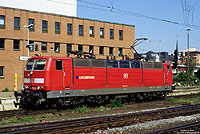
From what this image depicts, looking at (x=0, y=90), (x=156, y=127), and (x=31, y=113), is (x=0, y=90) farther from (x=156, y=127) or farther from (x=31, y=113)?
(x=156, y=127)

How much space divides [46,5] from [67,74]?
28416 mm

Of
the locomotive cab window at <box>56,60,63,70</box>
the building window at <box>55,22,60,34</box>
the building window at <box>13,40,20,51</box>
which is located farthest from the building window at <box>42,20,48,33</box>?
the locomotive cab window at <box>56,60,63,70</box>

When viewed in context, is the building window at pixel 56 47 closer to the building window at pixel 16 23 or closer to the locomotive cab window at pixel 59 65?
the building window at pixel 16 23

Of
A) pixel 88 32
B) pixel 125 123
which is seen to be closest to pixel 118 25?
pixel 88 32

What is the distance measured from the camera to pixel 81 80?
59.5 ft

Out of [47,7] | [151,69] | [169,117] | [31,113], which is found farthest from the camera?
[47,7]

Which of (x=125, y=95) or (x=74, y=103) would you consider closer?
(x=74, y=103)

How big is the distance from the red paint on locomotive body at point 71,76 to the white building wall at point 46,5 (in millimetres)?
25038

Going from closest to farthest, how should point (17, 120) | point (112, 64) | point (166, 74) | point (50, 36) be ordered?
point (17, 120) < point (112, 64) < point (166, 74) < point (50, 36)

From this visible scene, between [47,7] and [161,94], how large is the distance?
26165 mm

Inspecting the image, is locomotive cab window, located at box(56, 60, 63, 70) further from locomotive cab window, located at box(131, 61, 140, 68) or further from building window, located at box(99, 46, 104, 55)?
building window, located at box(99, 46, 104, 55)

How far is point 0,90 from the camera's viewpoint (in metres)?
34.8

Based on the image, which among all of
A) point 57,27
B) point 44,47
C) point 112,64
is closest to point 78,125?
point 112,64

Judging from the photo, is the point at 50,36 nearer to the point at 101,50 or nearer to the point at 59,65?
the point at 101,50
